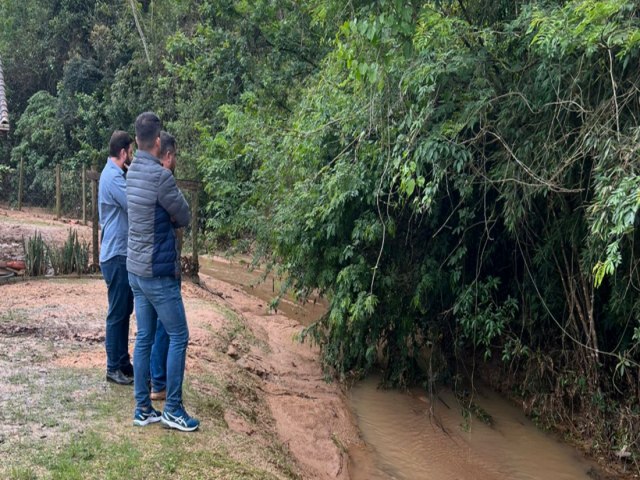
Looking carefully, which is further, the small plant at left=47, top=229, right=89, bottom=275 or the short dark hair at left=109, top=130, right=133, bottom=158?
the small plant at left=47, top=229, right=89, bottom=275

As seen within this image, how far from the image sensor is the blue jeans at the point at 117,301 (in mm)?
4742

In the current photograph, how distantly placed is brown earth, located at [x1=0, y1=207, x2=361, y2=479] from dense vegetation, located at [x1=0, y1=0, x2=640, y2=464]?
896 millimetres

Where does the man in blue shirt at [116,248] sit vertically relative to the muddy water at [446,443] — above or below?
above

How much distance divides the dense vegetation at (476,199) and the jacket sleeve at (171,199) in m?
2.04

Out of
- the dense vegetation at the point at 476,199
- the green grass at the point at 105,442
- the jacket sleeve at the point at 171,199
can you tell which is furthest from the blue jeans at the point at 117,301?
the dense vegetation at the point at 476,199

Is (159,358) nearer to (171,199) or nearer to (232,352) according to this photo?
(171,199)

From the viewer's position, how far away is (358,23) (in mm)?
4941

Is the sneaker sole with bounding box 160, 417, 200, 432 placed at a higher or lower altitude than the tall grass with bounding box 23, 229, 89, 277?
lower

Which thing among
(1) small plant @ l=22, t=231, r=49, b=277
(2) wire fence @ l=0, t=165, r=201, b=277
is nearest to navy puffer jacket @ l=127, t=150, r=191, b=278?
(1) small plant @ l=22, t=231, r=49, b=277

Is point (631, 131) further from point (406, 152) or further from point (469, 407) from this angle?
point (469, 407)

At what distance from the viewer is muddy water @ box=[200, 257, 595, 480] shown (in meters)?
6.04

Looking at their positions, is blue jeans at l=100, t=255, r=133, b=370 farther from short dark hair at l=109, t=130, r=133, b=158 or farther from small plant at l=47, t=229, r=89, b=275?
small plant at l=47, t=229, r=89, b=275

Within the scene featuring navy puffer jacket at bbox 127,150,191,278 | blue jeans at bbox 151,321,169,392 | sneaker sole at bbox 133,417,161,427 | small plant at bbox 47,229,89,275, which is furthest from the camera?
small plant at bbox 47,229,89,275

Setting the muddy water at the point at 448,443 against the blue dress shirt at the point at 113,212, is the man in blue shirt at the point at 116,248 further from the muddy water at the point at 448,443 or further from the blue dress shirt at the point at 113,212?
the muddy water at the point at 448,443
